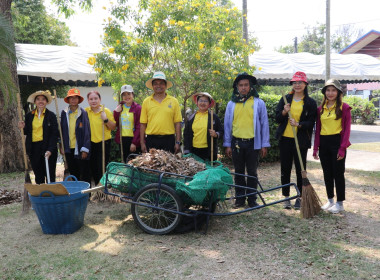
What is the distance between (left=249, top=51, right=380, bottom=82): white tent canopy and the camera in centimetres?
1448

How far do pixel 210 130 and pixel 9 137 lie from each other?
5691 mm

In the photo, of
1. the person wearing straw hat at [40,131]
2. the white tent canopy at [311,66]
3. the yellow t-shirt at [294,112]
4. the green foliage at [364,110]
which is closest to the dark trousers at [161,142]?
the person wearing straw hat at [40,131]

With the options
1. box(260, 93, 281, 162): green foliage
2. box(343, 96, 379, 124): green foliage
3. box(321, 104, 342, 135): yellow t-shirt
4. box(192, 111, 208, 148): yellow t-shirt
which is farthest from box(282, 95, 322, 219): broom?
box(343, 96, 379, 124): green foliage

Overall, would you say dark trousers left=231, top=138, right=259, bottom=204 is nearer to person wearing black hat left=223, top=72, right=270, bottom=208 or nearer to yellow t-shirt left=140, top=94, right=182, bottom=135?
person wearing black hat left=223, top=72, right=270, bottom=208

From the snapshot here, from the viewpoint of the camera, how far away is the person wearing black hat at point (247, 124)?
16.8 ft

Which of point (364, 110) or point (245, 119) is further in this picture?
point (364, 110)

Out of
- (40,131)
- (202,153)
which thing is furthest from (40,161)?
(202,153)

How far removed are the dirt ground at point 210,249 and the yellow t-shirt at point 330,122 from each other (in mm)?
1215

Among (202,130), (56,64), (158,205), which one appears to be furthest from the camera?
(56,64)

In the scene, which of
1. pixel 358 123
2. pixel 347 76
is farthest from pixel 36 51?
pixel 358 123

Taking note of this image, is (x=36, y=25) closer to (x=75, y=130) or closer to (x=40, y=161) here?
(x=40, y=161)

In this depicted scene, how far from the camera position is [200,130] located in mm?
5449

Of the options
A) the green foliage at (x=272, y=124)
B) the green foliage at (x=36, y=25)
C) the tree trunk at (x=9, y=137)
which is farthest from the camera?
the green foliage at (x=36, y=25)

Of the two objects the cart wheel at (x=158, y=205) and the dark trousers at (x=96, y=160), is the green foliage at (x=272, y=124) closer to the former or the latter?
the dark trousers at (x=96, y=160)
